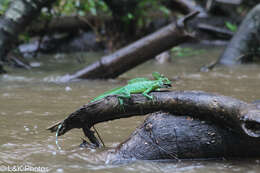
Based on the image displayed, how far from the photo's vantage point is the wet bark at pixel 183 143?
2688 millimetres

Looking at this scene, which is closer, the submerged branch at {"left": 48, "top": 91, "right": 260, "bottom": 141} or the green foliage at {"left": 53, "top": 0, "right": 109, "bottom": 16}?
the submerged branch at {"left": 48, "top": 91, "right": 260, "bottom": 141}

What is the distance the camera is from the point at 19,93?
5.30 meters

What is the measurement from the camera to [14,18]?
679 centimetres

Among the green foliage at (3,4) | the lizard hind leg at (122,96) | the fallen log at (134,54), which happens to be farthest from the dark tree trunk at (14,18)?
the lizard hind leg at (122,96)

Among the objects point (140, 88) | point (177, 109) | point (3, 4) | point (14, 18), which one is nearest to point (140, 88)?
point (140, 88)

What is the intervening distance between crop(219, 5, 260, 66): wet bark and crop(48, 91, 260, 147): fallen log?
5523 millimetres

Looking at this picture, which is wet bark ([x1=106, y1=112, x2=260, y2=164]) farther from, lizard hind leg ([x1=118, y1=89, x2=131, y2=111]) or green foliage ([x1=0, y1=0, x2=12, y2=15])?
green foliage ([x1=0, y1=0, x2=12, y2=15])

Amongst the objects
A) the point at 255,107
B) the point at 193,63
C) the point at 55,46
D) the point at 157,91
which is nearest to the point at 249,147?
the point at 255,107

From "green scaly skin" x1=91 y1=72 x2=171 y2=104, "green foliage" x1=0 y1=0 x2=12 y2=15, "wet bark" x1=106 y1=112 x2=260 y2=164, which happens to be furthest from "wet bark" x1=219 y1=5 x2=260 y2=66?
"wet bark" x1=106 y1=112 x2=260 y2=164

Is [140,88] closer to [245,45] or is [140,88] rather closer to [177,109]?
[177,109]

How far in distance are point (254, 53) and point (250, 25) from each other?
26.8 inches

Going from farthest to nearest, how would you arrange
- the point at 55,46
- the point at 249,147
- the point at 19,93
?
1. the point at 55,46
2. the point at 19,93
3. the point at 249,147

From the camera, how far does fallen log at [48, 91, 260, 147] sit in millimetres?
2469

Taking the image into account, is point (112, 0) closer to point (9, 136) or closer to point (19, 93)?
point (19, 93)
